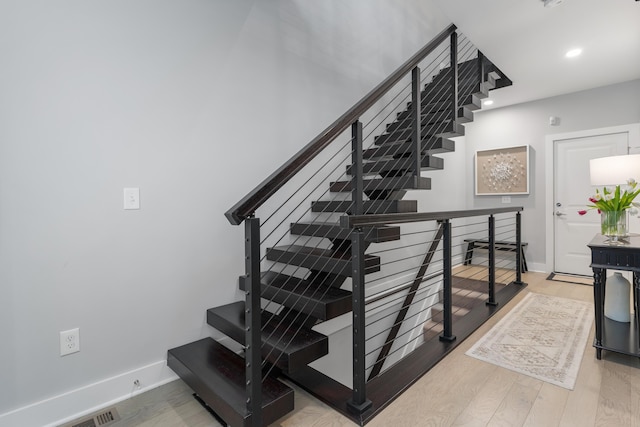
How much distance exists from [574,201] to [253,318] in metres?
4.98

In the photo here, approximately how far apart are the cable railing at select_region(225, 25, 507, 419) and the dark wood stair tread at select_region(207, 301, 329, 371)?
1 cm

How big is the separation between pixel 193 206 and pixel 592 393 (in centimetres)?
262

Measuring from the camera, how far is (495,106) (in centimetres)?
516

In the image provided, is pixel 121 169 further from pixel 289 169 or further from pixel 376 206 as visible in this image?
pixel 376 206

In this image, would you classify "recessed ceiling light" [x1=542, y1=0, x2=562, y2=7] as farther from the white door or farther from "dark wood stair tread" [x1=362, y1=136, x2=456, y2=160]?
the white door

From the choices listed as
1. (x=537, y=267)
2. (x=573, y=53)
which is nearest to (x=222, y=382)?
(x=573, y=53)

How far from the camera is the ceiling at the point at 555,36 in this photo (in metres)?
2.72

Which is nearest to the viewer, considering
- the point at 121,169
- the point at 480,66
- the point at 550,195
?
the point at 121,169

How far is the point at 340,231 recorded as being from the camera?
2.47 meters

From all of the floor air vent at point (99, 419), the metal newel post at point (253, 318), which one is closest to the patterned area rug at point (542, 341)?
the metal newel post at point (253, 318)

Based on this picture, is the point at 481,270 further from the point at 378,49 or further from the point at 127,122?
the point at 127,122

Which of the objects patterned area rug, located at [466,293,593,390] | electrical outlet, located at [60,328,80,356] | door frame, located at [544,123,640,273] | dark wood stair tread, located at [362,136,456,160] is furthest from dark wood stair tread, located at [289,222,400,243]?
door frame, located at [544,123,640,273]

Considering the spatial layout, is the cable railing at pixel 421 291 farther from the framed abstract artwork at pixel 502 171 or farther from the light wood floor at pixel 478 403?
the framed abstract artwork at pixel 502 171

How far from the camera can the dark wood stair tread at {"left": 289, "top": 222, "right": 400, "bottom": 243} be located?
87.7 inches
